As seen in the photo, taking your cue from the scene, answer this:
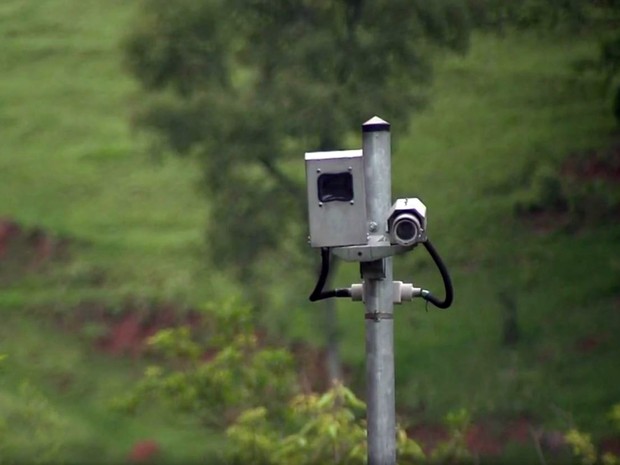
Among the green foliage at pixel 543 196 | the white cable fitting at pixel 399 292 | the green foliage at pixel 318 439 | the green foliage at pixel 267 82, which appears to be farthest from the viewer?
the green foliage at pixel 543 196

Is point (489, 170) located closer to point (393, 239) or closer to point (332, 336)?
point (332, 336)

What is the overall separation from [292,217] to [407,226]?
964 cm

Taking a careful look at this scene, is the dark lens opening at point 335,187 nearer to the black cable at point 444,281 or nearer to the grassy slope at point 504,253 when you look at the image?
the black cable at point 444,281

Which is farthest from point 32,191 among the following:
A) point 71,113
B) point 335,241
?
point 335,241

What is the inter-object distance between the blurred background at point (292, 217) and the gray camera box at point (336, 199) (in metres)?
5.05

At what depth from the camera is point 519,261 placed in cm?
1633

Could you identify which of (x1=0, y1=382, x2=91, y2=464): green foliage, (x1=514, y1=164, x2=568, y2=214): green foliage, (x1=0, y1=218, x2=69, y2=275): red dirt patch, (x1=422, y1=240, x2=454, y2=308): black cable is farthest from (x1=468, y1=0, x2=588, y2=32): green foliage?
(x1=422, y1=240, x2=454, y2=308): black cable

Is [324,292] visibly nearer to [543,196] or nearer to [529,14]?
[529,14]

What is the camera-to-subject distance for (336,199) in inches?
168

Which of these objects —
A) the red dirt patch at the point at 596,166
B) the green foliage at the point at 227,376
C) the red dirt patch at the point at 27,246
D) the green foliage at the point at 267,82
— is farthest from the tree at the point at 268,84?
the red dirt patch at the point at 27,246

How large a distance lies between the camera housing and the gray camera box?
0.10 meters

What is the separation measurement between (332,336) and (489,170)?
3.96 meters

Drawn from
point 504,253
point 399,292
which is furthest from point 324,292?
point 504,253

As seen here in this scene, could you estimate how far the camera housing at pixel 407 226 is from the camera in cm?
A: 422
